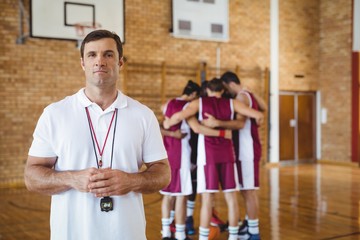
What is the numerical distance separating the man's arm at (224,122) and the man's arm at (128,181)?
6.83 feet

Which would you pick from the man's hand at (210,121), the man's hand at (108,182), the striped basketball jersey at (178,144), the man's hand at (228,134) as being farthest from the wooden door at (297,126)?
the man's hand at (108,182)

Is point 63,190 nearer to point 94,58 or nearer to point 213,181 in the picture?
point 94,58

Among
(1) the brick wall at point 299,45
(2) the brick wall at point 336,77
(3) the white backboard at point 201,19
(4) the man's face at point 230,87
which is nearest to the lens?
(4) the man's face at point 230,87

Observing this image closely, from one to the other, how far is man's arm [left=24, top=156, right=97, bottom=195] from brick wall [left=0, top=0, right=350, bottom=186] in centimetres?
680

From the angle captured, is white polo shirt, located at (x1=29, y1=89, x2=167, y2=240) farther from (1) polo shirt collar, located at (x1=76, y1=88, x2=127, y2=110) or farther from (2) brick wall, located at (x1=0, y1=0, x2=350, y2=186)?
(2) brick wall, located at (x1=0, y1=0, x2=350, y2=186)

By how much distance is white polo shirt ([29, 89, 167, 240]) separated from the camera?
1.75 meters

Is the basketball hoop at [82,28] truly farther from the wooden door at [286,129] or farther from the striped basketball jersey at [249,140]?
the wooden door at [286,129]

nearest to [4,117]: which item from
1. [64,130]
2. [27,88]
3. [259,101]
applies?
[27,88]

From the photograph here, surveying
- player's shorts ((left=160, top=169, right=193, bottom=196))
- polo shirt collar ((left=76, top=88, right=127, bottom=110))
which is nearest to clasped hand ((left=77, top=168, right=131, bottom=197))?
polo shirt collar ((left=76, top=88, right=127, bottom=110))

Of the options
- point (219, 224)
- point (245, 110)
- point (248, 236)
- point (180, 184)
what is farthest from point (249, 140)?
point (219, 224)

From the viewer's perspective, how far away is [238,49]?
10.8 metres

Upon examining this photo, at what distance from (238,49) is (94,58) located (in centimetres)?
926

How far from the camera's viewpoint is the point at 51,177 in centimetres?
172

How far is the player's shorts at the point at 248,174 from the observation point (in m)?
4.25
